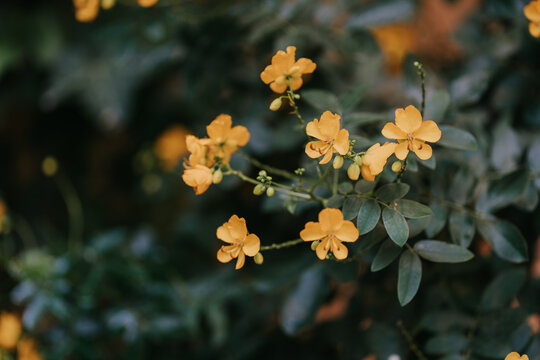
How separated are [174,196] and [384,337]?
1190 millimetres

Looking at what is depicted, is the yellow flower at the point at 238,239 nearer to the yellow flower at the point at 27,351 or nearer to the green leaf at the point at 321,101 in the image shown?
the green leaf at the point at 321,101

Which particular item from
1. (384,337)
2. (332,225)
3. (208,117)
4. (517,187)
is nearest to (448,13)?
(208,117)

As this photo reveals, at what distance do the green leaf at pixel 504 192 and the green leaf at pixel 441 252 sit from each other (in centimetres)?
16

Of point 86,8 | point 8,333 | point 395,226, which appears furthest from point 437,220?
point 8,333

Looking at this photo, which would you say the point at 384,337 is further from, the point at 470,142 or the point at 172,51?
the point at 172,51

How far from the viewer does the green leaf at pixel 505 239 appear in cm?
66

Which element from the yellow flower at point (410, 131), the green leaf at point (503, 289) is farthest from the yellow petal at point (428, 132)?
the green leaf at point (503, 289)

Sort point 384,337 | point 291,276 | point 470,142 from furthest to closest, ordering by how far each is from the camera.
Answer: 1. point 291,276
2. point 384,337
3. point 470,142

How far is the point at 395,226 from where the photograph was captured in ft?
1.76

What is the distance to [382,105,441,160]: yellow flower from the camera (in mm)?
526

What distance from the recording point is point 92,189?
182 cm

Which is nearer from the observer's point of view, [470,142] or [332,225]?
[332,225]

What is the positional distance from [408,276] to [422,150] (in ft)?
0.52

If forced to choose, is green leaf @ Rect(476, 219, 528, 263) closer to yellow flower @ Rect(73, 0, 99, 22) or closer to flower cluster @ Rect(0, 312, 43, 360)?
yellow flower @ Rect(73, 0, 99, 22)
